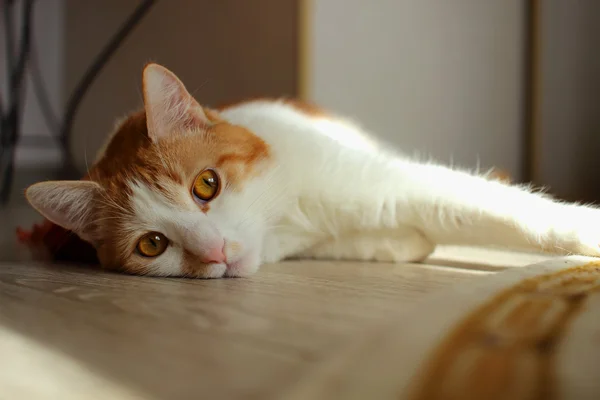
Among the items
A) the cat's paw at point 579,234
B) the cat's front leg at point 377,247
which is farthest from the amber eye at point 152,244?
the cat's paw at point 579,234

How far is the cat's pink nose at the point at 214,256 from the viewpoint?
3.44ft

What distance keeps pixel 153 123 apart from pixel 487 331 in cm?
85

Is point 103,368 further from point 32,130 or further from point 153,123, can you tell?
point 32,130

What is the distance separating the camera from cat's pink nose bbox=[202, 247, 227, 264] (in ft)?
3.44

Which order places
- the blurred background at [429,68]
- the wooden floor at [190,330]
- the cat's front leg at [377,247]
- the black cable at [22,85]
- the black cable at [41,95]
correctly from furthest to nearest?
1. the black cable at [41,95]
2. the black cable at [22,85]
3. the blurred background at [429,68]
4. the cat's front leg at [377,247]
5. the wooden floor at [190,330]

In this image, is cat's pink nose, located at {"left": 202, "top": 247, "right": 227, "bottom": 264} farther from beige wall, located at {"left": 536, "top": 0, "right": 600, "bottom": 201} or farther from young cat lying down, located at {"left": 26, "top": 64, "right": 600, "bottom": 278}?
beige wall, located at {"left": 536, "top": 0, "right": 600, "bottom": 201}

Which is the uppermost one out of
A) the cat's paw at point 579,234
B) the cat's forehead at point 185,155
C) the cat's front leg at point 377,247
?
the cat's forehead at point 185,155

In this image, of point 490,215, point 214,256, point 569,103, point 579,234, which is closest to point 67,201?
point 214,256

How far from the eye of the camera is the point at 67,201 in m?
1.21

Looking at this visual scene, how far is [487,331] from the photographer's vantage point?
560 mm

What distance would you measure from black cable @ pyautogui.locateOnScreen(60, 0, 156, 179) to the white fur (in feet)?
6.44

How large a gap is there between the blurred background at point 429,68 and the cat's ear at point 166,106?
0.92 m

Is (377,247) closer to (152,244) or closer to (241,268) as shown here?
(241,268)

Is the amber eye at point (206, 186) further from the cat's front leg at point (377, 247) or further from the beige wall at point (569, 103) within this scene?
the beige wall at point (569, 103)
